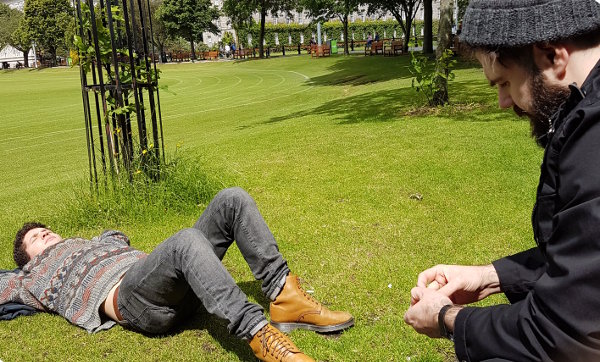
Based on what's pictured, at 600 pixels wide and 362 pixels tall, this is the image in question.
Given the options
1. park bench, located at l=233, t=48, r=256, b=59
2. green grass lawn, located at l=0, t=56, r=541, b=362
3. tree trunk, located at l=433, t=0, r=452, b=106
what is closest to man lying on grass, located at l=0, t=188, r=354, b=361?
green grass lawn, located at l=0, t=56, r=541, b=362

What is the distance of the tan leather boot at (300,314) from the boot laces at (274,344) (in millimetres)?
439

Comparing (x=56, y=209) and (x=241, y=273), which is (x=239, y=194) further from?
(x=56, y=209)

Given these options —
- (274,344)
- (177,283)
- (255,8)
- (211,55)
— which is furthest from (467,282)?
(211,55)

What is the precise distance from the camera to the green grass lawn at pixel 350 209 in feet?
11.7

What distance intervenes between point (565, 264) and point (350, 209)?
14.7 ft

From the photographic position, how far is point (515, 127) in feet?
29.8

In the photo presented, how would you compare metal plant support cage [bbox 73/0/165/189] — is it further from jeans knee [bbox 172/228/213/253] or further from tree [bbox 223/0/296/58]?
tree [bbox 223/0/296/58]

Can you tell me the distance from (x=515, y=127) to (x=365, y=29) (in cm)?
7852

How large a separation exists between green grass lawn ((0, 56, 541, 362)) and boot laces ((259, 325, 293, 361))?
399 mm

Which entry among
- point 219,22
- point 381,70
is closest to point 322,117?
point 381,70

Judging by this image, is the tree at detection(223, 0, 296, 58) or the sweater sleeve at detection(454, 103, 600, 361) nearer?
the sweater sleeve at detection(454, 103, 600, 361)

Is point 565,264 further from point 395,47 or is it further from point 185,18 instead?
point 185,18

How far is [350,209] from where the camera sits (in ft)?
19.3

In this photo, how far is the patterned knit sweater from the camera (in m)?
3.58
